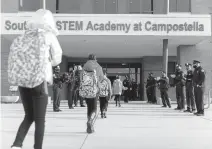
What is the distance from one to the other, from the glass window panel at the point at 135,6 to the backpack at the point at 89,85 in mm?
20821

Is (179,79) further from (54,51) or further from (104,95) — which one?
(54,51)

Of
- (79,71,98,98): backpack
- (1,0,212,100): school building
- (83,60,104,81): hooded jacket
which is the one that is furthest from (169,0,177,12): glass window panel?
(79,71,98,98): backpack

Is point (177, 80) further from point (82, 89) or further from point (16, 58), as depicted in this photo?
point (16, 58)

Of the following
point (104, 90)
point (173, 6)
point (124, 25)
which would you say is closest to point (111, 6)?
point (173, 6)

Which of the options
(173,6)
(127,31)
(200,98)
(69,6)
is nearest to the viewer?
(200,98)

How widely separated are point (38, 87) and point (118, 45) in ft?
72.0

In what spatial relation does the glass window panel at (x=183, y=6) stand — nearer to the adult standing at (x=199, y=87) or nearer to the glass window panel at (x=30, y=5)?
the glass window panel at (x=30, y=5)

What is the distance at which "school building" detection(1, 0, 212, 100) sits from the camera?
22.3 meters

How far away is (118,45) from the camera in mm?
26594

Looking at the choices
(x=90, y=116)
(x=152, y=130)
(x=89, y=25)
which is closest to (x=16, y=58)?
(x=90, y=116)

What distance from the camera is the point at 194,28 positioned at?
2248 centimetres

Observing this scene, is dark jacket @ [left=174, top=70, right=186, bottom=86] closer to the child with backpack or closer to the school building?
the child with backpack

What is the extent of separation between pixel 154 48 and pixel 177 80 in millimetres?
12297

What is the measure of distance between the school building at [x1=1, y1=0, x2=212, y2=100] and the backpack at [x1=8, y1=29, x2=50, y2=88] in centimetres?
1738
